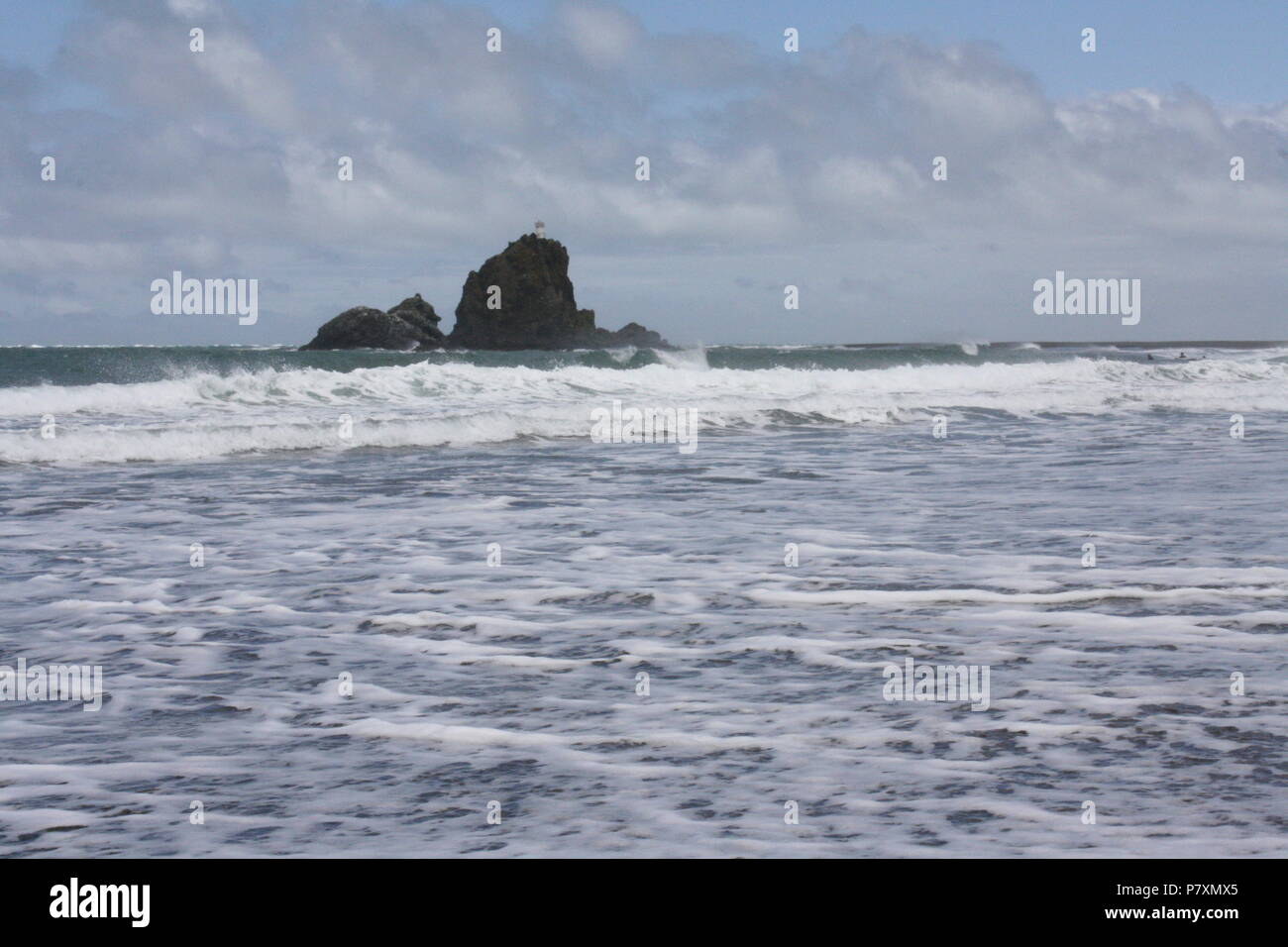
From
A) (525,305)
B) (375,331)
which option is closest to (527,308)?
(525,305)

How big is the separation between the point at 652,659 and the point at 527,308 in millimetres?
95388

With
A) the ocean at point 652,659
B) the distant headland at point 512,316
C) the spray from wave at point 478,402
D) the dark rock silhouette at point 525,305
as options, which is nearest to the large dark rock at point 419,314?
the distant headland at point 512,316

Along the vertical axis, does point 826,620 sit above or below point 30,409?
below

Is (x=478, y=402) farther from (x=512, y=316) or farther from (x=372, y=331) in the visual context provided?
(x=512, y=316)

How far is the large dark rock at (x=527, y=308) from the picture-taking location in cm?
9938

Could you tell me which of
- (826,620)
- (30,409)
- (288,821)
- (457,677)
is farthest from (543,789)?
(30,409)

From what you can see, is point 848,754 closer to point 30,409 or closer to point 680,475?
point 680,475

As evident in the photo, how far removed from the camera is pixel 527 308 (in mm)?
99688

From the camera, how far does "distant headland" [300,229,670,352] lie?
93.2 metres

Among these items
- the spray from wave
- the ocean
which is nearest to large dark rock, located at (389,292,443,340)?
the spray from wave

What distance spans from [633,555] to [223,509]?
4.88 metres

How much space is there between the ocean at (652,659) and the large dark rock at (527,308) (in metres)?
85.3

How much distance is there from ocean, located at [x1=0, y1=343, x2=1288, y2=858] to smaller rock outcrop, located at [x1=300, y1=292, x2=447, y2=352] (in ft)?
257

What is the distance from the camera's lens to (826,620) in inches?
263
